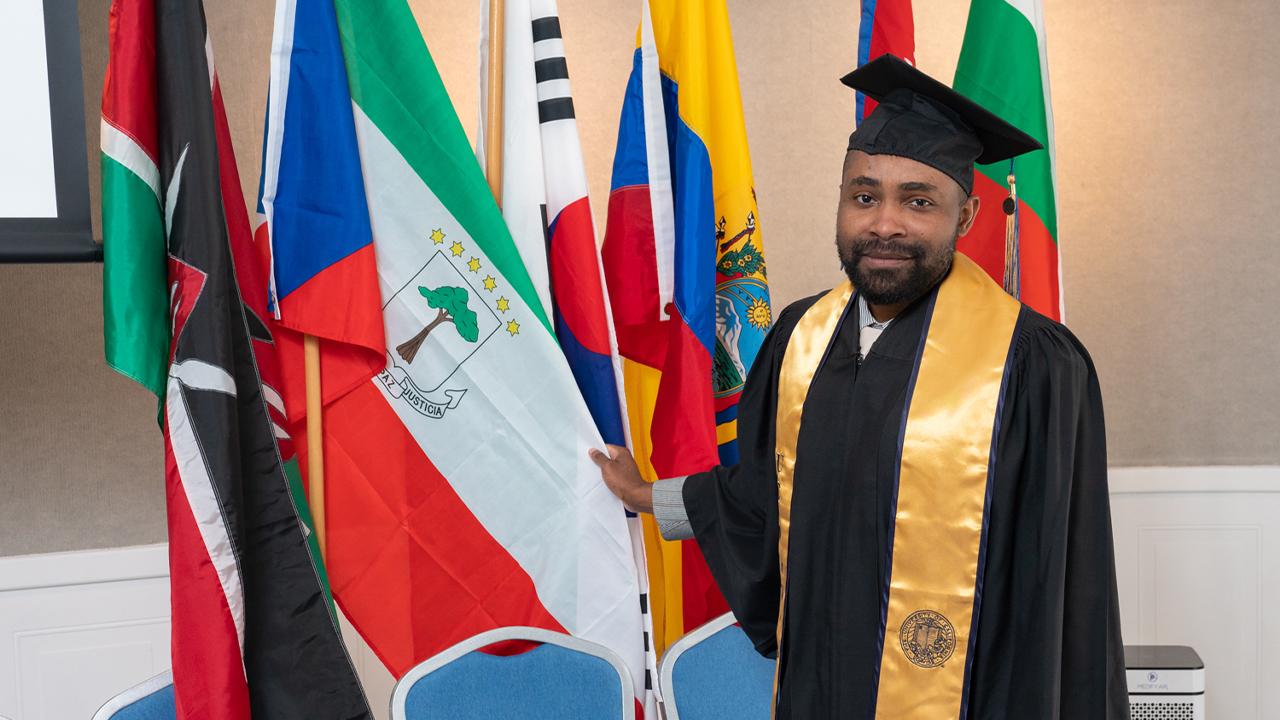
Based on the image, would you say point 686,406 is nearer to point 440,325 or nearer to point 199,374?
point 440,325

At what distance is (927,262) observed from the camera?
1639 mm

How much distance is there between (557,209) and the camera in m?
2.13

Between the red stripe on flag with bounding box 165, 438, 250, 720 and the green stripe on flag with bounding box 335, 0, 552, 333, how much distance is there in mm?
686

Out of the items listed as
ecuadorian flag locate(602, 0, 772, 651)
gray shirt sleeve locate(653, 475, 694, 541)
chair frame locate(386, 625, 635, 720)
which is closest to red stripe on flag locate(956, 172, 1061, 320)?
ecuadorian flag locate(602, 0, 772, 651)

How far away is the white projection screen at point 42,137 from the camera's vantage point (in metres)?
1.81

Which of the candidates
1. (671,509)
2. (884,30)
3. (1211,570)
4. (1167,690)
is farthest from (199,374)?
(1211,570)

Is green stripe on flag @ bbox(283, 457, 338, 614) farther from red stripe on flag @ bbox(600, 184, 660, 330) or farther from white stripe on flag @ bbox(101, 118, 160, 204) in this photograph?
red stripe on flag @ bbox(600, 184, 660, 330)

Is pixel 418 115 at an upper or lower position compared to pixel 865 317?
upper

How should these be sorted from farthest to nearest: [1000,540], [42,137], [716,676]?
1. [716,676]
2. [42,137]
3. [1000,540]

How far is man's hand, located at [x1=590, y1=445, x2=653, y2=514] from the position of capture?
2.02 metres

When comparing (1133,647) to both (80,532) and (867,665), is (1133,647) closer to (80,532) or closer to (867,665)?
(867,665)

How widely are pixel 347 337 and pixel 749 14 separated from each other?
169 cm

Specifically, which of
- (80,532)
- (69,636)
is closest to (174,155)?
(80,532)

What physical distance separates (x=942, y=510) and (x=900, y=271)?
0.39 meters
